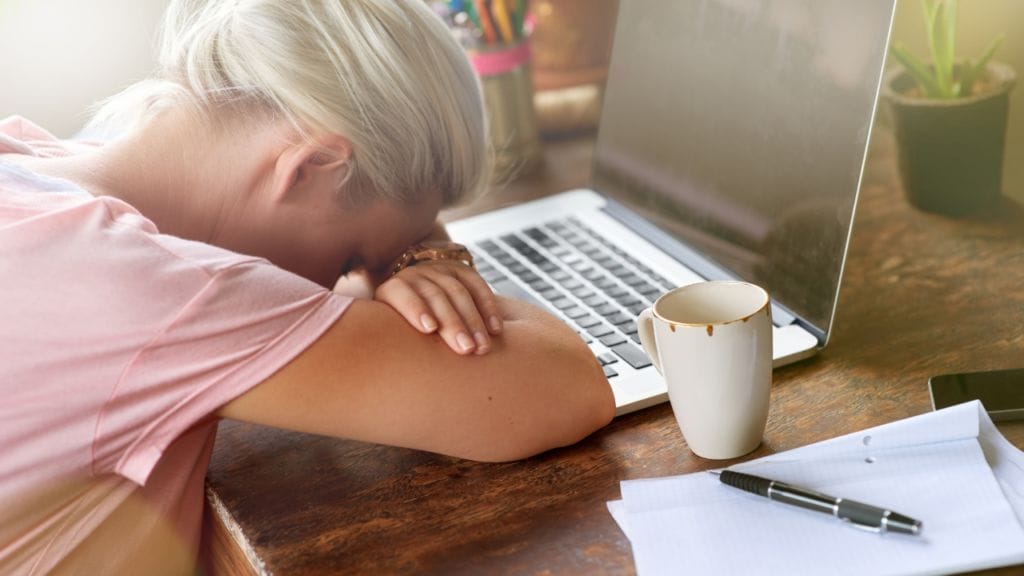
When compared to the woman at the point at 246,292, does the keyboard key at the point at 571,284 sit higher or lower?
lower

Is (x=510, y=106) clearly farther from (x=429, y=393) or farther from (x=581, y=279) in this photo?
(x=429, y=393)

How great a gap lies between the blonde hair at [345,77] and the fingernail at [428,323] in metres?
0.16

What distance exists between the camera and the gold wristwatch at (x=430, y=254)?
1.06 meters

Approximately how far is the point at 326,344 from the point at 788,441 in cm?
35

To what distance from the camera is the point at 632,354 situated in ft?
3.24

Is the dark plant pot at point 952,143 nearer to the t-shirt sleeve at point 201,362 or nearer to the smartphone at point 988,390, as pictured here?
the smartphone at point 988,390

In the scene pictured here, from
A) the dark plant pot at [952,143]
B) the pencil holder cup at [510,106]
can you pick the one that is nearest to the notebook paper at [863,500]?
the dark plant pot at [952,143]

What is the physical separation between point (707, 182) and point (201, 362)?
22.9 inches

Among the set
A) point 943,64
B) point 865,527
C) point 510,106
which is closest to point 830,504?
point 865,527

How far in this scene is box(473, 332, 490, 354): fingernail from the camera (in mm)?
876

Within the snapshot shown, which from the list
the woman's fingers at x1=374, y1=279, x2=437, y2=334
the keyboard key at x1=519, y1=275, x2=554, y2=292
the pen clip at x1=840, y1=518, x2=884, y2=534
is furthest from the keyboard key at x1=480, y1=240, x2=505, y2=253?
the pen clip at x1=840, y1=518, x2=884, y2=534

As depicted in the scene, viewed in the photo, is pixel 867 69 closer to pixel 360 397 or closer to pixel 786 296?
pixel 786 296

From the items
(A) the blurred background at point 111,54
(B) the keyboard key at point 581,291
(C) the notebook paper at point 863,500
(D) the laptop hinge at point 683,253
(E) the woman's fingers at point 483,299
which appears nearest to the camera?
(C) the notebook paper at point 863,500

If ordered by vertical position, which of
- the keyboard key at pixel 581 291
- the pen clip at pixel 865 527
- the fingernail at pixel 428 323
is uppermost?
the fingernail at pixel 428 323
